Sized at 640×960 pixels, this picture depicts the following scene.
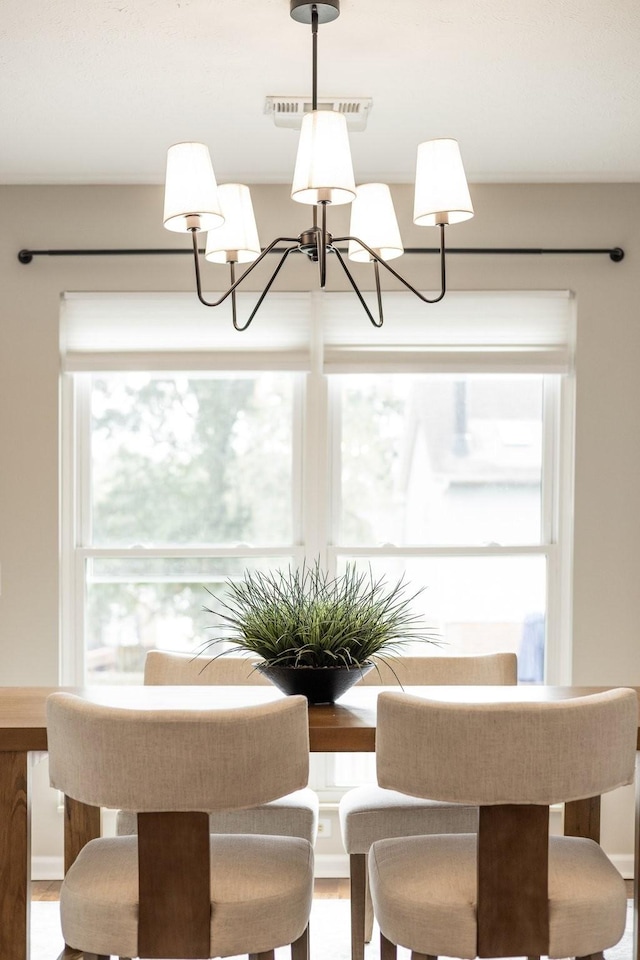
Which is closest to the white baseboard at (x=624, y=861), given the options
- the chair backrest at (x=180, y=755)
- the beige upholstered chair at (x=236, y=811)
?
the beige upholstered chair at (x=236, y=811)

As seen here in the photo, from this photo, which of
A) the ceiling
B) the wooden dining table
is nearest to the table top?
the wooden dining table

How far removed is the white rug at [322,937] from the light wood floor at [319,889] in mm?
45

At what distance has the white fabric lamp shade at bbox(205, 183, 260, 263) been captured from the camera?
2.13m

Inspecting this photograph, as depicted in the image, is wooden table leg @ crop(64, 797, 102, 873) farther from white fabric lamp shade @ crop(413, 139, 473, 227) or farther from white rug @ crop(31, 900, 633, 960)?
white fabric lamp shade @ crop(413, 139, 473, 227)

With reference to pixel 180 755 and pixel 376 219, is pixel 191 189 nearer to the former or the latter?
pixel 376 219

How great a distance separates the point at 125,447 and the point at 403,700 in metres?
2.19

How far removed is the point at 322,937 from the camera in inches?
114

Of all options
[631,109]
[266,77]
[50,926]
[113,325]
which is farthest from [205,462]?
[631,109]

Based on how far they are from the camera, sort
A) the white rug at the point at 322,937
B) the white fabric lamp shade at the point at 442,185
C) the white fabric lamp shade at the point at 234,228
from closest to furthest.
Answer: the white fabric lamp shade at the point at 442,185
the white fabric lamp shade at the point at 234,228
the white rug at the point at 322,937

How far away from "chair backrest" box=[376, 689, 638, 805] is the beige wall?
6.13ft

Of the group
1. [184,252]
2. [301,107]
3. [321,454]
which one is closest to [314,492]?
[321,454]

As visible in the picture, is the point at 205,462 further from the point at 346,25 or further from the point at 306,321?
the point at 346,25

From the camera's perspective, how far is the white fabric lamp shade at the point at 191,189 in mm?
1823

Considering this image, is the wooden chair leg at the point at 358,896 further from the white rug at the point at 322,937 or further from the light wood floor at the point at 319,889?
the light wood floor at the point at 319,889
